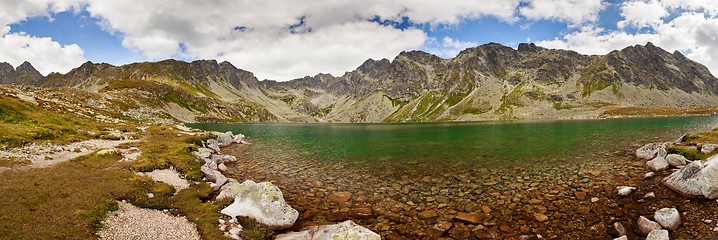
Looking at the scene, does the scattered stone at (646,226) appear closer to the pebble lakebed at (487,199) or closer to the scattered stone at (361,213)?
the pebble lakebed at (487,199)

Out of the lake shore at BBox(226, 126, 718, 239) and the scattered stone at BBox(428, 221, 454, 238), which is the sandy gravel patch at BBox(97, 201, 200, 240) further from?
the scattered stone at BBox(428, 221, 454, 238)

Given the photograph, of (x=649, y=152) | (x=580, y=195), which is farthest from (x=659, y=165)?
(x=580, y=195)

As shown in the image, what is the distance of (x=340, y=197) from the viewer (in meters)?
19.9

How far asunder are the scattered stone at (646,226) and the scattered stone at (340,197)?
1590 centimetres

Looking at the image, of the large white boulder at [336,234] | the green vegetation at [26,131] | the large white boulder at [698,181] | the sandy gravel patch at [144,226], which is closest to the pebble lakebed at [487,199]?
the large white boulder at [698,181]

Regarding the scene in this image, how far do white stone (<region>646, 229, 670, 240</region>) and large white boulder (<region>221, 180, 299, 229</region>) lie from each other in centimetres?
1649

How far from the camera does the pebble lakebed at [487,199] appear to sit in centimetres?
1356

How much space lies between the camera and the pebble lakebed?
13.6 metres

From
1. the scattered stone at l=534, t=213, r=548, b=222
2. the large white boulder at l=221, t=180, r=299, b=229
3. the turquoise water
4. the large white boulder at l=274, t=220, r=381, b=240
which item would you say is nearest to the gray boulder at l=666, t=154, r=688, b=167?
the turquoise water

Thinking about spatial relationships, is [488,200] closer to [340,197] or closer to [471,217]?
[471,217]

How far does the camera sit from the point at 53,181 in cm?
1430

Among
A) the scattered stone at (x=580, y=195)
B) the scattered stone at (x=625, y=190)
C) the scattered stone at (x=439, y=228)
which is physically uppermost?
the scattered stone at (x=625, y=190)

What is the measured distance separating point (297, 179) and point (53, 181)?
1572 centimetres

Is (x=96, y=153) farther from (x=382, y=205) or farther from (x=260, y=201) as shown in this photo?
(x=382, y=205)
